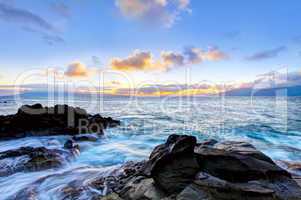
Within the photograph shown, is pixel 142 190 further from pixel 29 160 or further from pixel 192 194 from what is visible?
pixel 29 160

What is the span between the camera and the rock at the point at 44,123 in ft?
51.1

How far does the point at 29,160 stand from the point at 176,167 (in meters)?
6.69

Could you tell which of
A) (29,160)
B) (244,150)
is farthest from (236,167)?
(29,160)

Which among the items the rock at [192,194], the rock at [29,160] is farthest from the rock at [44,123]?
the rock at [192,194]

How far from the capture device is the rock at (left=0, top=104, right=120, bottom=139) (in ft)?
51.1

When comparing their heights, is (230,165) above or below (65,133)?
above

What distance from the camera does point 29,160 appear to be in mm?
8742

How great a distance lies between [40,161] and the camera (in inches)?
343

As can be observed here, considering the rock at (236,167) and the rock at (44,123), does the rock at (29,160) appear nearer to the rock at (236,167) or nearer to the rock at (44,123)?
the rock at (44,123)

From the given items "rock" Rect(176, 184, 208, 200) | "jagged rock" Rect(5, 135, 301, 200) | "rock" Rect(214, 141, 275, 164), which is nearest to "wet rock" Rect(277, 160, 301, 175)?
"rock" Rect(214, 141, 275, 164)

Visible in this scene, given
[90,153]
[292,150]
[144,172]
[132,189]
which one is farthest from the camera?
[292,150]

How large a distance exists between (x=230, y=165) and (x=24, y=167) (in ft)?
25.0

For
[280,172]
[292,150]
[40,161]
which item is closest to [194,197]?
[280,172]

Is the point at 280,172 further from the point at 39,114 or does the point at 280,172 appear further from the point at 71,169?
the point at 39,114
